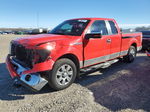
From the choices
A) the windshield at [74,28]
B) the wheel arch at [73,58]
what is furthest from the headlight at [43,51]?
the windshield at [74,28]

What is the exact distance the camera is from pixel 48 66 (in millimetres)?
3062

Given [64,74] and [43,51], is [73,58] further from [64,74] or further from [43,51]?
[43,51]

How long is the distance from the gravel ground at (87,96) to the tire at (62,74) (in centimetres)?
20

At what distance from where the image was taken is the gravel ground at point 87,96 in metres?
2.81

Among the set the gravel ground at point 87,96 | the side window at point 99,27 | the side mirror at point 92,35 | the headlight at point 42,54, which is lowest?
the gravel ground at point 87,96

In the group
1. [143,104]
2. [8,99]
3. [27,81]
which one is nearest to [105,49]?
[143,104]

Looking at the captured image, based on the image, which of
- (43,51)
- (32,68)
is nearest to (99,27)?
(43,51)

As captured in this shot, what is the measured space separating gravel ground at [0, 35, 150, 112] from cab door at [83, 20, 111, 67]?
67 cm

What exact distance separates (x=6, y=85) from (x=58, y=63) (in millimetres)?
1812

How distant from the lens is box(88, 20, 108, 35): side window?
430 cm

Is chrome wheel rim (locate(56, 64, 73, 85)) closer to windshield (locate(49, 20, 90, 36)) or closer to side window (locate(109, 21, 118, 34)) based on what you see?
windshield (locate(49, 20, 90, 36))

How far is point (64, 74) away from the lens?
11.6 feet

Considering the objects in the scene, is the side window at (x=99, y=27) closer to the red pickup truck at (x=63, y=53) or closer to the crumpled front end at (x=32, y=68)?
the red pickup truck at (x=63, y=53)

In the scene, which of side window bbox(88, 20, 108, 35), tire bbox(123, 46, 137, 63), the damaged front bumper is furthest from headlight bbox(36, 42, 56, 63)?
tire bbox(123, 46, 137, 63)
